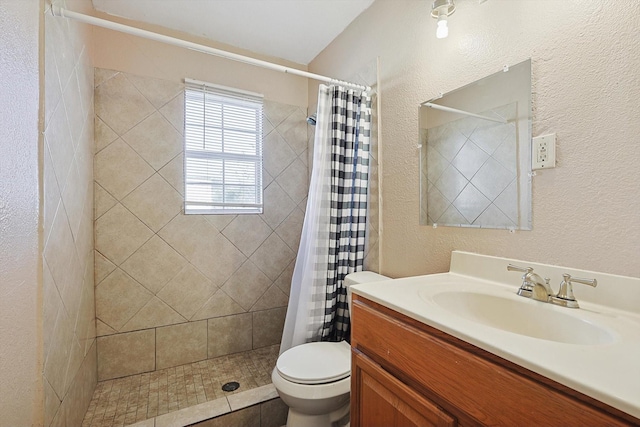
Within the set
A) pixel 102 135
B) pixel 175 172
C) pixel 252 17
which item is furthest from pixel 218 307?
pixel 252 17

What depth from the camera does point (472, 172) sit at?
129 centimetres

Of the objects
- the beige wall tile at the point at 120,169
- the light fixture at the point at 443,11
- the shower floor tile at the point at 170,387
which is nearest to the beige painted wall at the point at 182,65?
the beige wall tile at the point at 120,169

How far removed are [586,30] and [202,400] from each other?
2.39 m

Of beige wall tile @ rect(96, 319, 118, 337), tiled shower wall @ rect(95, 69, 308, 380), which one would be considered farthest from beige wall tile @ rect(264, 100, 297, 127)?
beige wall tile @ rect(96, 319, 118, 337)

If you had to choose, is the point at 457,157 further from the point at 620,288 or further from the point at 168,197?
the point at 168,197

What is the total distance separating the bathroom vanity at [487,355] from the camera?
513 millimetres

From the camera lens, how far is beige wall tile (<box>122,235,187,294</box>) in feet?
6.57

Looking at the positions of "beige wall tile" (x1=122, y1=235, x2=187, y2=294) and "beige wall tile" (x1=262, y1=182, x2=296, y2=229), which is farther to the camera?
"beige wall tile" (x1=262, y1=182, x2=296, y2=229)

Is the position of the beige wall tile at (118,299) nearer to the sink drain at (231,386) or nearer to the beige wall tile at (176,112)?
the sink drain at (231,386)

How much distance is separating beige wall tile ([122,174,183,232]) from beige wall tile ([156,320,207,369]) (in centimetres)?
74

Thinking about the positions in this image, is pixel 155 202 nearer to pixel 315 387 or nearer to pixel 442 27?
pixel 315 387

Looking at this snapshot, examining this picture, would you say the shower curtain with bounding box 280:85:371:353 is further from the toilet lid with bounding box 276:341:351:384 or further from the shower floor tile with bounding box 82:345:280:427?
the shower floor tile with bounding box 82:345:280:427

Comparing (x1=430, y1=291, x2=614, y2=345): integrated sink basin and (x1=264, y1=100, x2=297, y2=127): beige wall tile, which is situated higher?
(x1=264, y1=100, x2=297, y2=127): beige wall tile

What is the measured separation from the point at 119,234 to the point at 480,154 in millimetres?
2179
